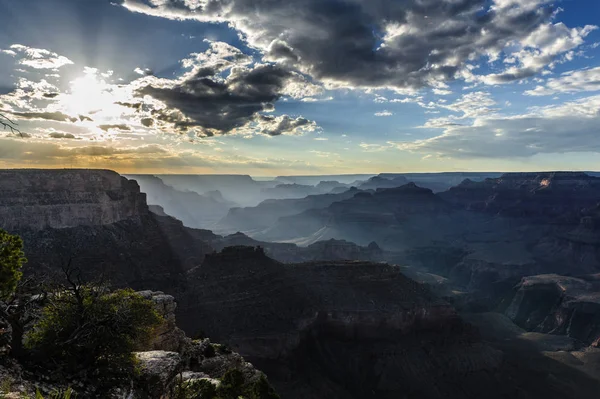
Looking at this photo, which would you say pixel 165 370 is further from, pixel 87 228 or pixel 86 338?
pixel 87 228

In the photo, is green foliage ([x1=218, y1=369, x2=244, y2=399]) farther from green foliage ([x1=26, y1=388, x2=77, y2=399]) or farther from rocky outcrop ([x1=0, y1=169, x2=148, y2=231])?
rocky outcrop ([x1=0, y1=169, x2=148, y2=231])

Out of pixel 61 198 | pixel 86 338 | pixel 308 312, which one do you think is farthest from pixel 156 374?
pixel 61 198

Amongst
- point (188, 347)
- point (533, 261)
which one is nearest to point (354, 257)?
point (533, 261)

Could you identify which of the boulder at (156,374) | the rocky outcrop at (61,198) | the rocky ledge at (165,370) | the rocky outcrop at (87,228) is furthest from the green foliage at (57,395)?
the rocky outcrop at (61,198)

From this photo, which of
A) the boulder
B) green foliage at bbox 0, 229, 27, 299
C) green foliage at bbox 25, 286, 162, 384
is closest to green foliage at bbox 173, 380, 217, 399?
the boulder

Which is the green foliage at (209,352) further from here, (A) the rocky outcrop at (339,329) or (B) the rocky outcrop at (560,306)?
(B) the rocky outcrop at (560,306)
